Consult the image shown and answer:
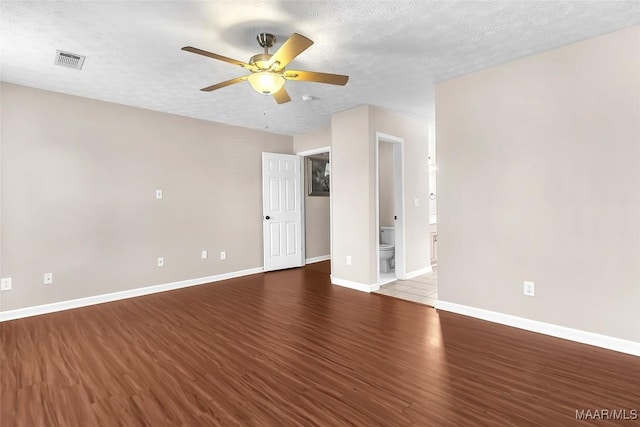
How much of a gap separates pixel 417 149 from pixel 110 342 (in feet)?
15.6

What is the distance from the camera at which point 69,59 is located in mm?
2834

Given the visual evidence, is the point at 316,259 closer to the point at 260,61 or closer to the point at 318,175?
the point at 318,175

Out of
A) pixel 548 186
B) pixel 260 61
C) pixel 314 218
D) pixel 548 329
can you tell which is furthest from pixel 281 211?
pixel 548 329

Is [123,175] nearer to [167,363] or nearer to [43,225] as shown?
[43,225]

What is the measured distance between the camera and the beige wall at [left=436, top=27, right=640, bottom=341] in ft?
8.11

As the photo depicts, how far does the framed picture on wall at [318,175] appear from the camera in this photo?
20.5 ft

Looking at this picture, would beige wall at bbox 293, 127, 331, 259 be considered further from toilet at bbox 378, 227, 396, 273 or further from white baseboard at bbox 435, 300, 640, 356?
white baseboard at bbox 435, 300, 640, 356

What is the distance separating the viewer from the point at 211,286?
467 cm

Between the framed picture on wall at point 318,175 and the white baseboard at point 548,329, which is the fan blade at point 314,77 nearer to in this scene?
the white baseboard at point 548,329

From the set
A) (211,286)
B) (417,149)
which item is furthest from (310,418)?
(417,149)

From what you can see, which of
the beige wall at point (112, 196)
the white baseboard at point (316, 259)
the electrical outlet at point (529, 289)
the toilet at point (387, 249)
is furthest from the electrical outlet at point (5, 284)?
the electrical outlet at point (529, 289)

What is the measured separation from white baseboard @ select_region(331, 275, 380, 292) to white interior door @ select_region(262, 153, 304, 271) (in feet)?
4.47

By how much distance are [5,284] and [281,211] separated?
369cm

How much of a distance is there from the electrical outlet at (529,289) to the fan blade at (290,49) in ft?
9.29
